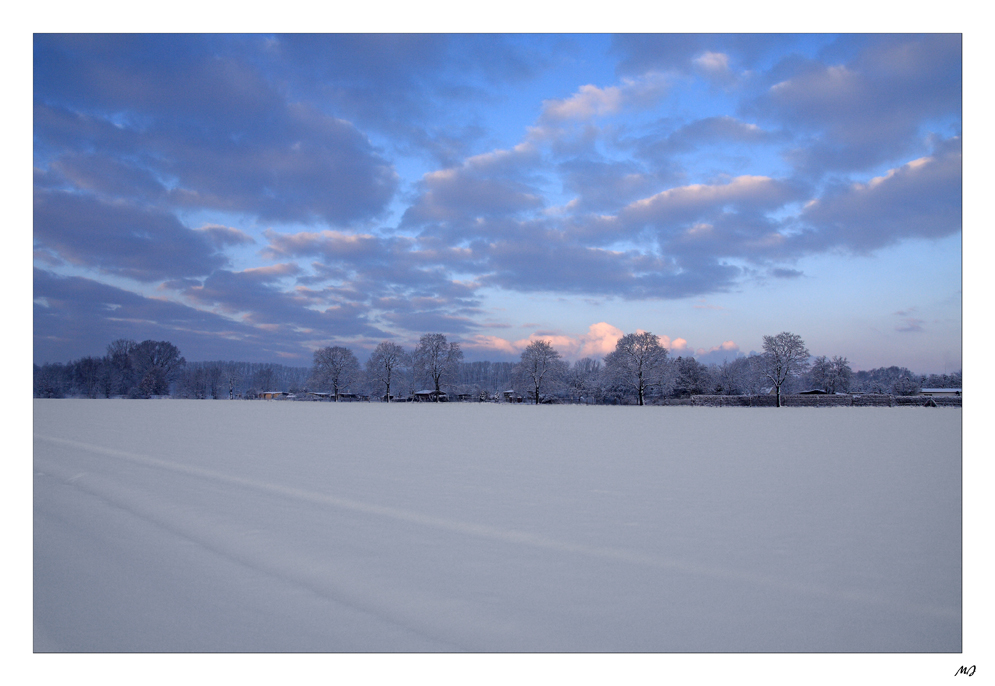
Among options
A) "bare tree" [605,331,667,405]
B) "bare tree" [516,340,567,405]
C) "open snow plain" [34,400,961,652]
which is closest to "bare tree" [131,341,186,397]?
"bare tree" [516,340,567,405]

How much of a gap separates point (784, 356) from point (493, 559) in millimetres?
75410

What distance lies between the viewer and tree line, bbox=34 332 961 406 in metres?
74.6

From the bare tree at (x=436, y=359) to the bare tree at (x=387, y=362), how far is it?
11.7ft

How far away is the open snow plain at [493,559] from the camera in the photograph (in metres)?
4.27

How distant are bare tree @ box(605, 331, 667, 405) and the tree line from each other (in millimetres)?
143

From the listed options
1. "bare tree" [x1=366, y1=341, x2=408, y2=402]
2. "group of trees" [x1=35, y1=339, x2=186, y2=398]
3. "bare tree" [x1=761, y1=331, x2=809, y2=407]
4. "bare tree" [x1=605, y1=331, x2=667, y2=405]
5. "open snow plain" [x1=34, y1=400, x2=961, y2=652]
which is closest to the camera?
"open snow plain" [x1=34, y1=400, x2=961, y2=652]

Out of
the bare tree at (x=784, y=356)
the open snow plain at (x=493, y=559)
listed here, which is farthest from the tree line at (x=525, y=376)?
the open snow plain at (x=493, y=559)

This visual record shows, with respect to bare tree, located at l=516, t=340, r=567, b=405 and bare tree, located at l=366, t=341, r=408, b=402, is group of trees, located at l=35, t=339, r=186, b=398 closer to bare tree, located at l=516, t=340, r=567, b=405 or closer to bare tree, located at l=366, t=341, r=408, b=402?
bare tree, located at l=366, t=341, r=408, b=402

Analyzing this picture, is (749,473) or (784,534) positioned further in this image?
(749,473)

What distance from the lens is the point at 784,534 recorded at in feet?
22.0
